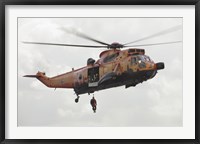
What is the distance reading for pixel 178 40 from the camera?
3.71m

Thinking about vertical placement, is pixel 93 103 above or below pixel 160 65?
below

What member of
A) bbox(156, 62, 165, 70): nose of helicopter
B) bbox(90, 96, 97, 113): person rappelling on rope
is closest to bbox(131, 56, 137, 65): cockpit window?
bbox(156, 62, 165, 70): nose of helicopter

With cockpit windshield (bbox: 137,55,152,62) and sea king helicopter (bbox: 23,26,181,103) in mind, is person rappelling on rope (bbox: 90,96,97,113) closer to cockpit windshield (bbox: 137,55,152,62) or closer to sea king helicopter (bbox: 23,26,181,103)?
sea king helicopter (bbox: 23,26,181,103)

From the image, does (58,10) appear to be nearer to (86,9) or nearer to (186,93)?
(86,9)

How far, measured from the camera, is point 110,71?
3.85 meters

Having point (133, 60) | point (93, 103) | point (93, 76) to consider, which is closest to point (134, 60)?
point (133, 60)

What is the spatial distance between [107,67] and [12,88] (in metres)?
0.87

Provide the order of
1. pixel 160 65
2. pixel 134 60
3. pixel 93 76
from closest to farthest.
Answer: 1. pixel 160 65
2. pixel 134 60
3. pixel 93 76

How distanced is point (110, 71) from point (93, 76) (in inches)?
6.9

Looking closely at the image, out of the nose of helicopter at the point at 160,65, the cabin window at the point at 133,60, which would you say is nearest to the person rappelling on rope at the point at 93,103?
the cabin window at the point at 133,60

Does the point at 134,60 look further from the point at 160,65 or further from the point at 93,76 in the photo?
the point at 93,76

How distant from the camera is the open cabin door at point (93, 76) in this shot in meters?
3.87

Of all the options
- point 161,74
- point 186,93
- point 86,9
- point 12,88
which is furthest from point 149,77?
point 12,88

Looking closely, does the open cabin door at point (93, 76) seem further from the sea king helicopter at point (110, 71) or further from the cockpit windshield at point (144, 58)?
the cockpit windshield at point (144, 58)
